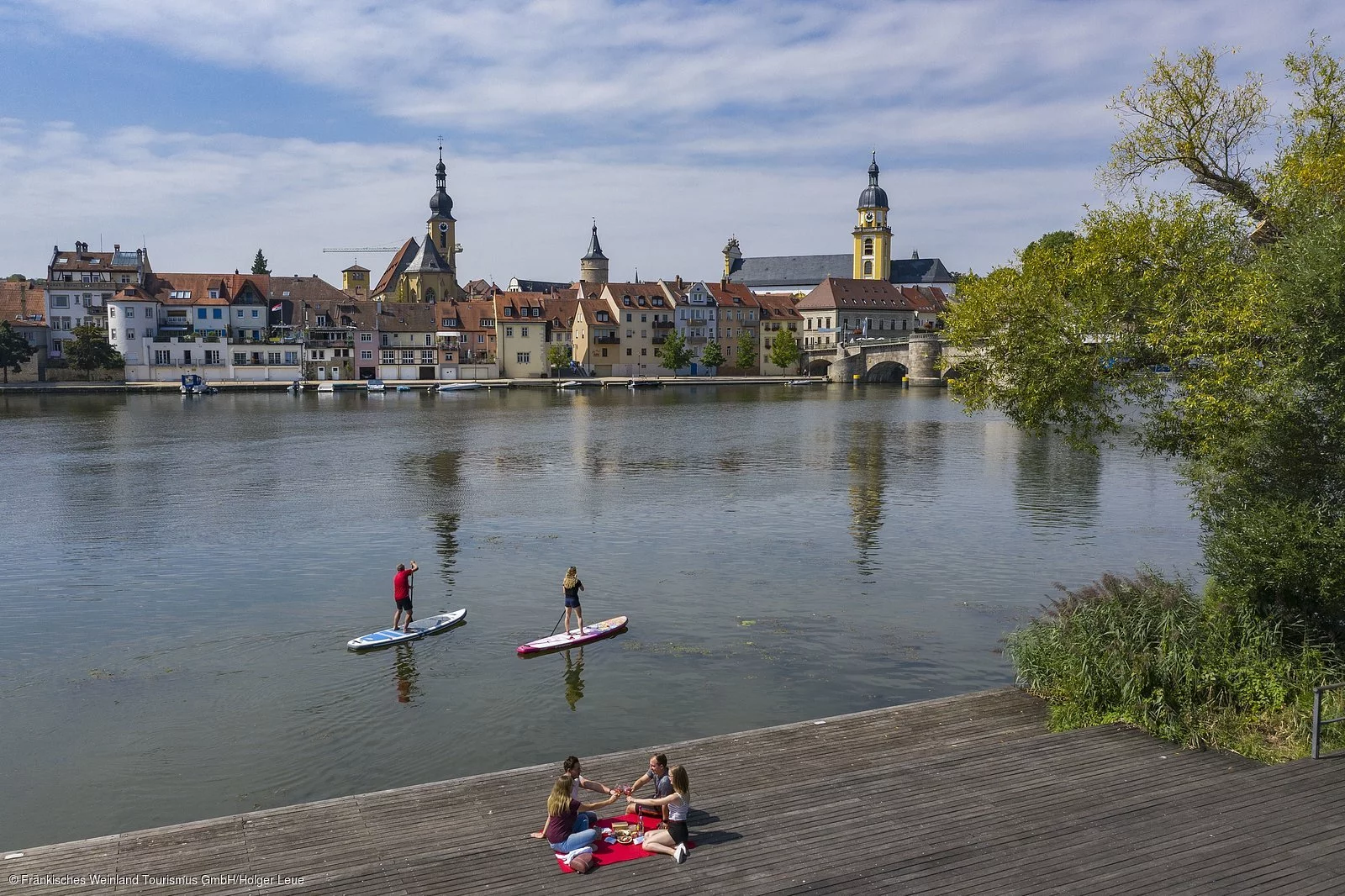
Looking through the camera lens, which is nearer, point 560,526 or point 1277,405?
point 1277,405

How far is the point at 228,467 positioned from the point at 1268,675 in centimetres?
5427

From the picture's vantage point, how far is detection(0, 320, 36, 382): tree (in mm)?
126625

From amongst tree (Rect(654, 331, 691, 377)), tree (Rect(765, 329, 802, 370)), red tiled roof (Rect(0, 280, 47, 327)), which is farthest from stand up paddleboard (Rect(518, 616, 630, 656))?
tree (Rect(765, 329, 802, 370))

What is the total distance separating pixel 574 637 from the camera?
26656mm

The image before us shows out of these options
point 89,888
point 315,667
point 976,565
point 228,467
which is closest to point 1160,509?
point 976,565

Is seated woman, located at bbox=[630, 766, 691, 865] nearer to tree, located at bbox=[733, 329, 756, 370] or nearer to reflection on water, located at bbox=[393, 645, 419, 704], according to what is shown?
reflection on water, located at bbox=[393, 645, 419, 704]

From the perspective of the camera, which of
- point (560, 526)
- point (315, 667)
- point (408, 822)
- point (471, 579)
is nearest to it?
point (408, 822)

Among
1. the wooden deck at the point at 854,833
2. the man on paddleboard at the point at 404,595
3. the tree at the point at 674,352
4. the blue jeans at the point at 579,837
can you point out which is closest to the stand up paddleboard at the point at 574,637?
the man on paddleboard at the point at 404,595

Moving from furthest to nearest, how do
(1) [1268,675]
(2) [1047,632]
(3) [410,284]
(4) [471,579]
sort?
(3) [410,284] → (4) [471,579] → (2) [1047,632] → (1) [1268,675]

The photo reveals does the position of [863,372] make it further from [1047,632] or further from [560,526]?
[1047,632]

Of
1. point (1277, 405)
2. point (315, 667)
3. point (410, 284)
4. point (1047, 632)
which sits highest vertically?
point (410, 284)

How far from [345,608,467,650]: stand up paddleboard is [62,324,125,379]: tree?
405ft

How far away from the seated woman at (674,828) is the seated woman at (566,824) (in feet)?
2.42

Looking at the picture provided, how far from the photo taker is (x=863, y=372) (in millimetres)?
161250
